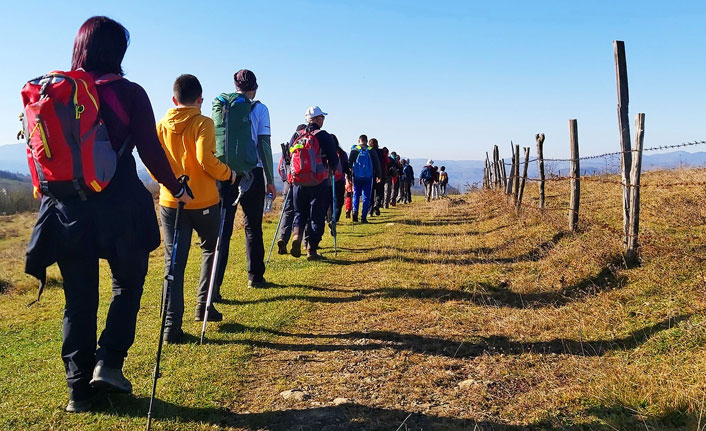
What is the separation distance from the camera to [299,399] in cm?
357

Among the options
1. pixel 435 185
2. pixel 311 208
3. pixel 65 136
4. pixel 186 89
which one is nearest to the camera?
pixel 65 136

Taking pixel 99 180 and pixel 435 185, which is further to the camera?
pixel 435 185

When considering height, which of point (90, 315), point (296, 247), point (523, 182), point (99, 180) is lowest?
point (296, 247)

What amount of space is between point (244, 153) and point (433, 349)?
114 inches

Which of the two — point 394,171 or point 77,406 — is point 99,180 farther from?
point 394,171

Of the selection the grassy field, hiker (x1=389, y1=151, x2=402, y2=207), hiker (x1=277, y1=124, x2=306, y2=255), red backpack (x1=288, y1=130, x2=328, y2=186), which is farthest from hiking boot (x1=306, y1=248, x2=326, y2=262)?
hiker (x1=389, y1=151, x2=402, y2=207)

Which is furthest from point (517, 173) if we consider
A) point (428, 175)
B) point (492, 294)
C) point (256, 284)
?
point (428, 175)

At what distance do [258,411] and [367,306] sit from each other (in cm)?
256

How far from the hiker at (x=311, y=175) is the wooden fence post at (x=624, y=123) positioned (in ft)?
14.1

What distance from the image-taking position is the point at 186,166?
15.2 feet

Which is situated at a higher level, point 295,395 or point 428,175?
point 428,175

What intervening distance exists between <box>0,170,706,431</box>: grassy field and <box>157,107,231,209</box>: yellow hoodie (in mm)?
1385

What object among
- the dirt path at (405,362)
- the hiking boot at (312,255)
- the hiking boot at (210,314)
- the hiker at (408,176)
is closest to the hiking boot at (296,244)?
the hiking boot at (312,255)

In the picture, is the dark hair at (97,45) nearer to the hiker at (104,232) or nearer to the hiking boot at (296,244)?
the hiker at (104,232)
